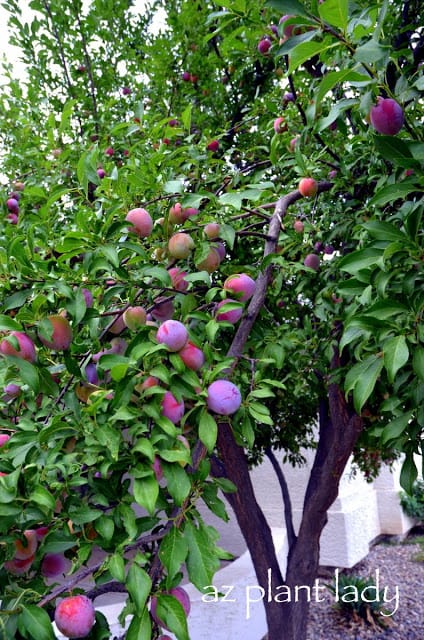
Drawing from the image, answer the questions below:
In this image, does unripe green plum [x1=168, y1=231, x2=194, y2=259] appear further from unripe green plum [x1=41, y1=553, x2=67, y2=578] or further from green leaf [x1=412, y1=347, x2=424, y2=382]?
unripe green plum [x1=41, y1=553, x2=67, y2=578]

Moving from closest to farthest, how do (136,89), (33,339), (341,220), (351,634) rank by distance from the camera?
1. (33,339)
2. (341,220)
3. (136,89)
4. (351,634)

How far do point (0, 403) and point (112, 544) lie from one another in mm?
380

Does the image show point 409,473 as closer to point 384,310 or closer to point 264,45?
point 384,310

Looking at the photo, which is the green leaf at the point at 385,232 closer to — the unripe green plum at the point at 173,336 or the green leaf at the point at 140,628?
the unripe green plum at the point at 173,336

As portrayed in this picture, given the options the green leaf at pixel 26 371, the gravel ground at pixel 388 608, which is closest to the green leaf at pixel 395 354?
the green leaf at pixel 26 371

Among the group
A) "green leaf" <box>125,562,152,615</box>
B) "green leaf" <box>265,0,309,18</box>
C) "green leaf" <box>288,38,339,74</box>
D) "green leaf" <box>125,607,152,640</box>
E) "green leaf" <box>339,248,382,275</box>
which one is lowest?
"green leaf" <box>125,607,152,640</box>

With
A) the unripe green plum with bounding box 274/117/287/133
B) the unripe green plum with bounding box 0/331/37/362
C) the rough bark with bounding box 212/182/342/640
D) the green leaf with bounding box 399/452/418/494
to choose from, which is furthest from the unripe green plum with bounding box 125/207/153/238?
the rough bark with bounding box 212/182/342/640

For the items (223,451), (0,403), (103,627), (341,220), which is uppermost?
(341,220)

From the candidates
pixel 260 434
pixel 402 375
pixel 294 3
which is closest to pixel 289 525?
pixel 260 434

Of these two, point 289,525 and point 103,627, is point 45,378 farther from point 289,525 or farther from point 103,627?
point 289,525

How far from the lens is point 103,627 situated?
977mm

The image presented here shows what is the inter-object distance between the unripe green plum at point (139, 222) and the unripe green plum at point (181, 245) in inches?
2.4

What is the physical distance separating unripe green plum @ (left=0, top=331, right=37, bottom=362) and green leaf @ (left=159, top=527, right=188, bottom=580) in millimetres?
379

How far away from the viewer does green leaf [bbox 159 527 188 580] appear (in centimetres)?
81
